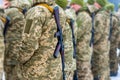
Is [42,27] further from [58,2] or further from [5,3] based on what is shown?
[5,3]

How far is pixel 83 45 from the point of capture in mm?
6223

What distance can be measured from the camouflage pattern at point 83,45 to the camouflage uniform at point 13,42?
1.43 meters

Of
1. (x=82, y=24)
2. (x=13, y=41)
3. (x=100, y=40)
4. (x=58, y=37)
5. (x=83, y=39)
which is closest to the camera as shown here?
(x=58, y=37)

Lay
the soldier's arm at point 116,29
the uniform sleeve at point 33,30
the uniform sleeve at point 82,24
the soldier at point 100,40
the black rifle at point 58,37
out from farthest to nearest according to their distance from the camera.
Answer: the soldier's arm at point 116,29 < the soldier at point 100,40 < the uniform sleeve at point 82,24 < the black rifle at point 58,37 < the uniform sleeve at point 33,30

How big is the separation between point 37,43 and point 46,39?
0.12 m

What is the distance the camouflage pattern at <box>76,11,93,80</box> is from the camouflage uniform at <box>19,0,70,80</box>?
1.99m

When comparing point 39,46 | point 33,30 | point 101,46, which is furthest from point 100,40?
point 33,30

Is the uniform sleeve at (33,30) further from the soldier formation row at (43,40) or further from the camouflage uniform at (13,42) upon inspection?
the camouflage uniform at (13,42)

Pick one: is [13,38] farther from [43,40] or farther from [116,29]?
[116,29]

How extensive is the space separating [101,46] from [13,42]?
9.70ft

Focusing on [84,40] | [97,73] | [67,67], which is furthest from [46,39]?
[97,73]

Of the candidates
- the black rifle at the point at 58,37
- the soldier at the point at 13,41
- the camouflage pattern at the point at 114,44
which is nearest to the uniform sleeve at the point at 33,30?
the black rifle at the point at 58,37

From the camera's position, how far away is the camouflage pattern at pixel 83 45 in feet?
19.8

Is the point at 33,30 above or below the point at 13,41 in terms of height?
above
